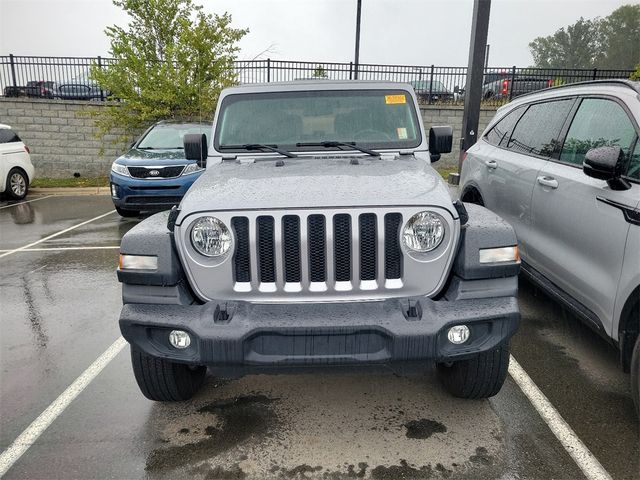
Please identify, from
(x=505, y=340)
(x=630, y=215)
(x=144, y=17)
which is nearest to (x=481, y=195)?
(x=630, y=215)

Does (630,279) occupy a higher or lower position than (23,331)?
higher

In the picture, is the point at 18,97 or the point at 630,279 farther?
the point at 18,97

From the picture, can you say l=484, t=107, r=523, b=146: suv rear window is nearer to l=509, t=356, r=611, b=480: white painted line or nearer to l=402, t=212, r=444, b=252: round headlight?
l=509, t=356, r=611, b=480: white painted line

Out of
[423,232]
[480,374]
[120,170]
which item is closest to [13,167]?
[120,170]

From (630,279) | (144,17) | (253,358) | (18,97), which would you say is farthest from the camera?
(18,97)

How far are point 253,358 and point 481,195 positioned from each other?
3.68 meters

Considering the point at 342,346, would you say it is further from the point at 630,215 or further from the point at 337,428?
the point at 630,215

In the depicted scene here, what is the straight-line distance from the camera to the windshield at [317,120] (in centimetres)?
380

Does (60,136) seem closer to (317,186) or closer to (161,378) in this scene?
(161,378)

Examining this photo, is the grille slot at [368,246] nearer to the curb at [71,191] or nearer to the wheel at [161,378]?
the wheel at [161,378]

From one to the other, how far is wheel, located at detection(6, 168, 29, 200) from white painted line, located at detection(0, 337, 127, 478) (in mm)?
9195

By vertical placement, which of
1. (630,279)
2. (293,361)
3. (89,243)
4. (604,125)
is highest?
(604,125)

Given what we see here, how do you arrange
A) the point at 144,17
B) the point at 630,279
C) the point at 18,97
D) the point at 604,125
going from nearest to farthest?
the point at 630,279
the point at 604,125
the point at 144,17
the point at 18,97

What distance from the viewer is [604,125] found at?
3.46 meters
